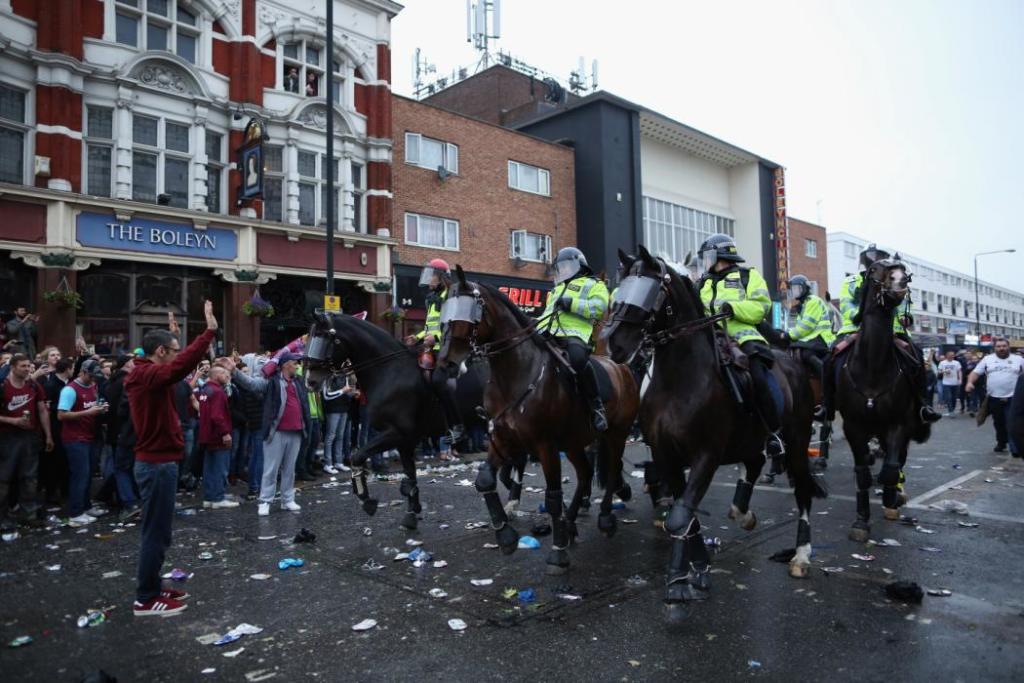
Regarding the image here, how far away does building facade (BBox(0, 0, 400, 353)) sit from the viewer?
1694 centimetres

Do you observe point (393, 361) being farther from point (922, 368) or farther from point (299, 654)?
point (922, 368)

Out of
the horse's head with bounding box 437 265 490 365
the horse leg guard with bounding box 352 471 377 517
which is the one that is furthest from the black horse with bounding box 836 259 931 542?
the horse leg guard with bounding box 352 471 377 517

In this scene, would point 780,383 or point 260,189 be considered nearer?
point 780,383

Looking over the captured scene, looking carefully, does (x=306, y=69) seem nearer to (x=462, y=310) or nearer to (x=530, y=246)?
Answer: (x=530, y=246)

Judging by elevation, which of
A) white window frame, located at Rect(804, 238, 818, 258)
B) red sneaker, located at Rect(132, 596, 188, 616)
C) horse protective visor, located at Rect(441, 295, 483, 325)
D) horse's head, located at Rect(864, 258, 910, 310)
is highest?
white window frame, located at Rect(804, 238, 818, 258)

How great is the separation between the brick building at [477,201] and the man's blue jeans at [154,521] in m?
18.1

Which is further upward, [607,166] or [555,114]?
[555,114]

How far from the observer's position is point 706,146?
37.8m

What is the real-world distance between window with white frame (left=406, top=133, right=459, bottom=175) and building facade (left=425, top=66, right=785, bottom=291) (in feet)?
24.1

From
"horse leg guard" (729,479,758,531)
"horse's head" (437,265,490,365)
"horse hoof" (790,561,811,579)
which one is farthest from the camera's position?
"horse leg guard" (729,479,758,531)

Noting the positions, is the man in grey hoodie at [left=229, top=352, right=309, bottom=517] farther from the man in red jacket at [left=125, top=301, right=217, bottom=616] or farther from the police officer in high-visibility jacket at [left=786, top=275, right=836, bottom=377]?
the police officer in high-visibility jacket at [left=786, top=275, right=836, bottom=377]

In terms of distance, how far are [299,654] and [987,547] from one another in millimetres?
6266

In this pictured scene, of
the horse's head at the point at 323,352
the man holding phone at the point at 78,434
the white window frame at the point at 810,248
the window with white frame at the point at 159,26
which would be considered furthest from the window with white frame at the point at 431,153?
the white window frame at the point at 810,248

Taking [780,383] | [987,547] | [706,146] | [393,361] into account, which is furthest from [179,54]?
[706,146]
